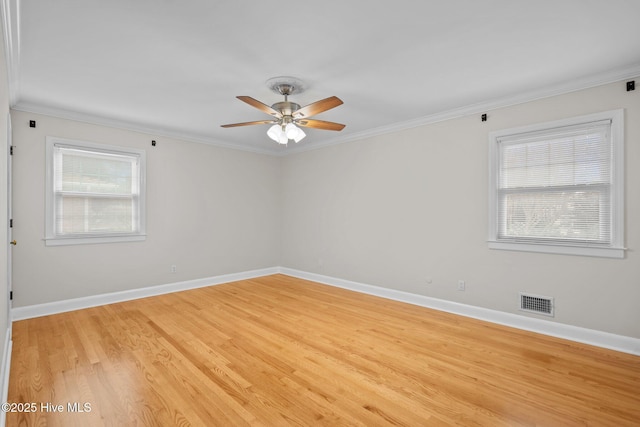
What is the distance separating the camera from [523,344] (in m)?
3.03

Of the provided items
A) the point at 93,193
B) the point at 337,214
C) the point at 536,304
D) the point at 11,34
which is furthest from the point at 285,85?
the point at 536,304

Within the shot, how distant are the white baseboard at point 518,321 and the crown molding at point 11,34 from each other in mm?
4716

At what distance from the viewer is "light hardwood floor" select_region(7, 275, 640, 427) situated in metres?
1.98

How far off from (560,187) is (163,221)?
5.34 m

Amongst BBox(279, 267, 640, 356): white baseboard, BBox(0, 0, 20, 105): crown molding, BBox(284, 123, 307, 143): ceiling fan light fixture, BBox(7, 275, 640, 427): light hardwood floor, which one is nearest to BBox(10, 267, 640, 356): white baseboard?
BBox(279, 267, 640, 356): white baseboard

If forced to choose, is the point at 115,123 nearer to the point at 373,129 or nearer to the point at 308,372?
the point at 373,129

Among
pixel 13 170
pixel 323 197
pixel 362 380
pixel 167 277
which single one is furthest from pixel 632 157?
pixel 13 170

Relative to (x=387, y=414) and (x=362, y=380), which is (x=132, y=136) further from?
(x=387, y=414)

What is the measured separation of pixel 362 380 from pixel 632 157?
3184 mm

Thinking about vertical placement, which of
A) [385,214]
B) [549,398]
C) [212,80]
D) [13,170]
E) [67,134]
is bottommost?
[549,398]

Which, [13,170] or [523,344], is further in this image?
[13,170]

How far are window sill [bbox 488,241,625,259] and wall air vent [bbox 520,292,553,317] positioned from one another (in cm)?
51

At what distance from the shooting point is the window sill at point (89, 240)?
3.91 meters

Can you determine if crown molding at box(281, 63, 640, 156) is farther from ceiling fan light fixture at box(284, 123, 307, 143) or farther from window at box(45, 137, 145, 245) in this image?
window at box(45, 137, 145, 245)
